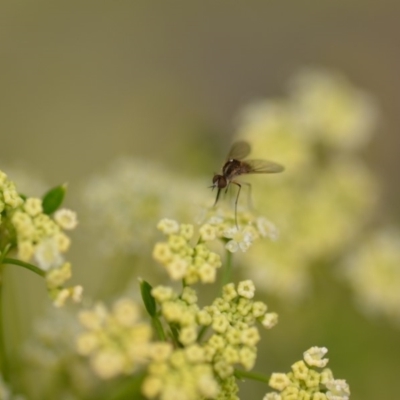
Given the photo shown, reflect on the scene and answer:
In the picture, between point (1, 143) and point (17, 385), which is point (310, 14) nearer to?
point (1, 143)

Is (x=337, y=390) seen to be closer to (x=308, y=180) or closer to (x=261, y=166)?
(x=261, y=166)

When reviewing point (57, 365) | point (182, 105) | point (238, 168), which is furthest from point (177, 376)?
point (182, 105)

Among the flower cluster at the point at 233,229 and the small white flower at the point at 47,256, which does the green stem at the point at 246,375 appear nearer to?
the flower cluster at the point at 233,229

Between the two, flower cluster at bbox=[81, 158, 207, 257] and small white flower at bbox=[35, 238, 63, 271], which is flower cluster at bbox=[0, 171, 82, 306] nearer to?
small white flower at bbox=[35, 238, 63, 271]

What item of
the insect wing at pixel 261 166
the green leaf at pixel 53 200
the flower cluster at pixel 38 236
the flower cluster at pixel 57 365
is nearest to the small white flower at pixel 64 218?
the flower cluster at pixel 38 236

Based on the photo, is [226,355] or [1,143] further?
[1,143]

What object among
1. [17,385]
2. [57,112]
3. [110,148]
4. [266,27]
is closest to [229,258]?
[17,385]
